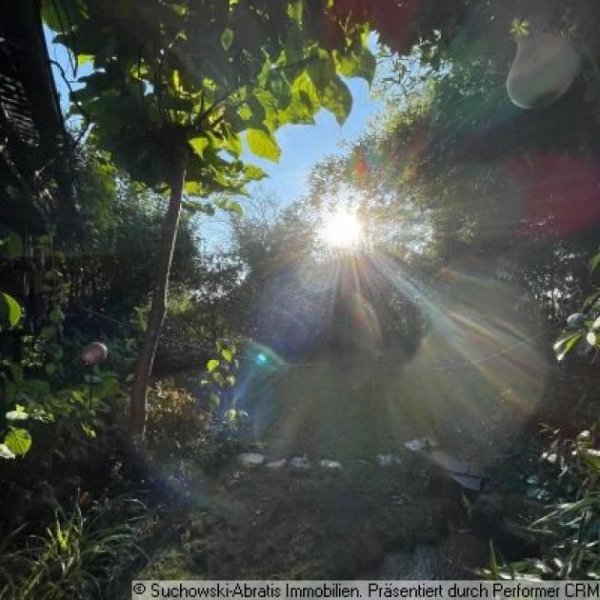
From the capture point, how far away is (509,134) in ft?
14.1

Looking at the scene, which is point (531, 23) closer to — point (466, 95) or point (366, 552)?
point (366, 552)

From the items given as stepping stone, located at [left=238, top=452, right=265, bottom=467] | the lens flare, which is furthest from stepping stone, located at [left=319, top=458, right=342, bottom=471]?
the lens flare

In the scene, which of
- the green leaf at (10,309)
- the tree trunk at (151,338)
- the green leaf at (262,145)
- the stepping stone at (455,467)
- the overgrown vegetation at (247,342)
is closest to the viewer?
the green leaf at (10,309)

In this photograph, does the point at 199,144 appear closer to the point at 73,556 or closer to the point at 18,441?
the point at 18,441

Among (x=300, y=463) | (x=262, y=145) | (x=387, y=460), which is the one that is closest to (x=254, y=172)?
(x=262, y=145)

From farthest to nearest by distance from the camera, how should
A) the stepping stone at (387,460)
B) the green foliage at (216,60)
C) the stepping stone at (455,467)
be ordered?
the stepping stone at (387,460) < the stepping stone at (455,467) < the green foliage at (216,60)

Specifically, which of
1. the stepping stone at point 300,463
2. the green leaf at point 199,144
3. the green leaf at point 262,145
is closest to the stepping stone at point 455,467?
the stepping stone at point 300,463

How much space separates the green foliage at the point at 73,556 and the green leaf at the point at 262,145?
1.95m

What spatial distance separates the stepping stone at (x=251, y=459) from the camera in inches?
159

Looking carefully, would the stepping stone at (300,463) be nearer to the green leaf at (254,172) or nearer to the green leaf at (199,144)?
the green leaf at (254,172)

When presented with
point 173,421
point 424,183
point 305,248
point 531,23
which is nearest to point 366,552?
point 173,421

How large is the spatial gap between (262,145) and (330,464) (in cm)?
292

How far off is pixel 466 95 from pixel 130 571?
4876 millimetres

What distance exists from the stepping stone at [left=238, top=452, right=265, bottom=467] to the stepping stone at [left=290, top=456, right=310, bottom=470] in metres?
0.26
